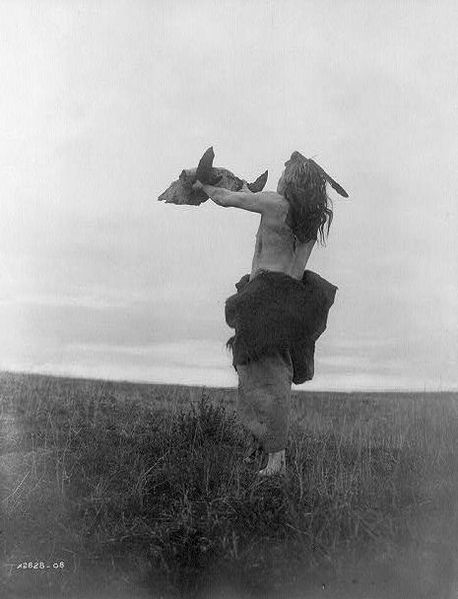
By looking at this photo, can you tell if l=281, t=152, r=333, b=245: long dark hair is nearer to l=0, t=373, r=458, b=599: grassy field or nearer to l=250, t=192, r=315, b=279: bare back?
l=250, t=192, r=315, b=279: bare back

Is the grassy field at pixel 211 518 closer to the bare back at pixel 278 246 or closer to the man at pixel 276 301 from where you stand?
the man at pixel 276 301

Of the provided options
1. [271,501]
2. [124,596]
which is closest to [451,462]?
[271,501]

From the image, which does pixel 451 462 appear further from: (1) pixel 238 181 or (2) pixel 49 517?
(2) pixel 49 517

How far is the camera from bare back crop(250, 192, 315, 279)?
539 centimetres

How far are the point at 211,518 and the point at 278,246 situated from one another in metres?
2.08

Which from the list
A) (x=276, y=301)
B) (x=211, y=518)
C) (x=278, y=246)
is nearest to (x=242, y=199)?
(x=278, y=246)

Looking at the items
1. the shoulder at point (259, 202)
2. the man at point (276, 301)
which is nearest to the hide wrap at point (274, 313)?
the man at point (276, 301)

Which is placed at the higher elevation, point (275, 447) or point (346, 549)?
point (275, 447)

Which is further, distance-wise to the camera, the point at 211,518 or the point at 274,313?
the point at 274,313

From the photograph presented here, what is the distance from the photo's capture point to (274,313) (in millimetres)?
5312

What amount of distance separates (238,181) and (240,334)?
1167 millimetres

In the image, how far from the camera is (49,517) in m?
4.47

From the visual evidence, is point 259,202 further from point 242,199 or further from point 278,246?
point 278,246

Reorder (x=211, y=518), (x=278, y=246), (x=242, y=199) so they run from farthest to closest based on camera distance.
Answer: (x=278, y=246) → (x=242, y=199) → (x=211, y=518)
